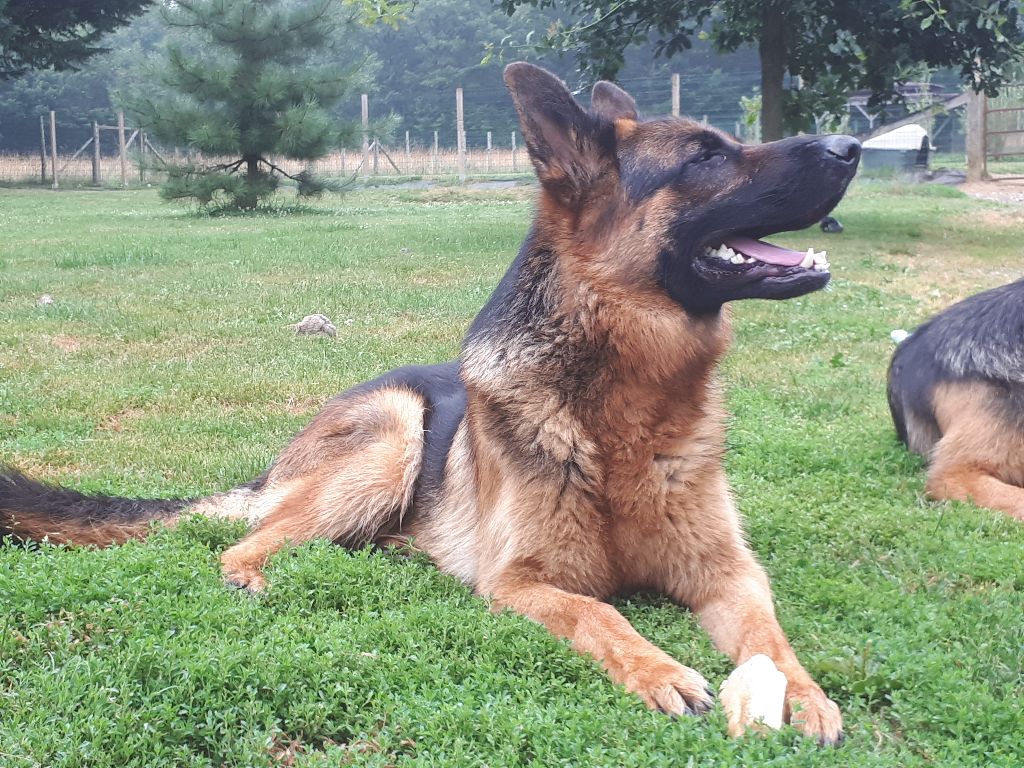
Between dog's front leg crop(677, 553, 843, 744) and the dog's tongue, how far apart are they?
1.10m

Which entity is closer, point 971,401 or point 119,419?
point 971,401

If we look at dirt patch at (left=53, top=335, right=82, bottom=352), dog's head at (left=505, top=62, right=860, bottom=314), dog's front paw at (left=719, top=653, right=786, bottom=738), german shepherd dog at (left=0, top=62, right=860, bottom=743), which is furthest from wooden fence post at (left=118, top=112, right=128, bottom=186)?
dog's front paw at (left=719, top=653, right=786, bottom=738)

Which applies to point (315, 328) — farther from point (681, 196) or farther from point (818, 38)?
point (818, 38)

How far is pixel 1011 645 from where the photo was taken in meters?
3.41

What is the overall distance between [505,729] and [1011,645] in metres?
1.74

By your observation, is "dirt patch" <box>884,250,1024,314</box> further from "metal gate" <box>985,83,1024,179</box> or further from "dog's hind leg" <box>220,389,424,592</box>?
"metal gate" <box>985,83,1024,179</box>

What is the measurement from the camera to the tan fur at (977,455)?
5.10 metres

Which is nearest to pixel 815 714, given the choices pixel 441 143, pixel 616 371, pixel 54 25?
pixel 616 371

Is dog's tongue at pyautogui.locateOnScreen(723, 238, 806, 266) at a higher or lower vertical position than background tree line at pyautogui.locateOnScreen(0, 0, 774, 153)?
lower

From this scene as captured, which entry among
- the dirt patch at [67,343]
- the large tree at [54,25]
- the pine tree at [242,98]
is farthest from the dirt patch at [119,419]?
the large tree at [54,25]

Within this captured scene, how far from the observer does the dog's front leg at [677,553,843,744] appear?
2895mm

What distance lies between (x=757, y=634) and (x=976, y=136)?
2777 centimetres

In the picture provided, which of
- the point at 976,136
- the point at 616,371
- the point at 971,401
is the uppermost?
the point at 976,136

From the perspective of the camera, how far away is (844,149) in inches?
150
